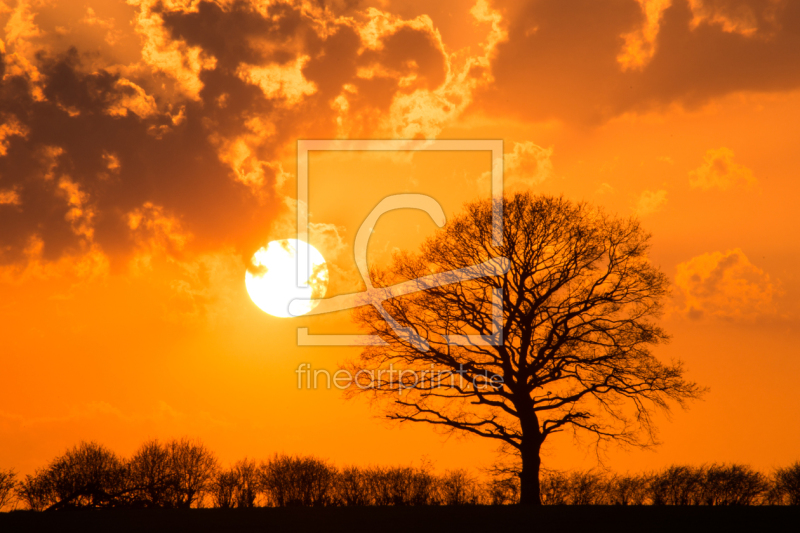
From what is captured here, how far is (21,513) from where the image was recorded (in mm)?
19766

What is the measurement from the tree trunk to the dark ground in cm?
379

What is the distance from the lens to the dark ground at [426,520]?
617 inches

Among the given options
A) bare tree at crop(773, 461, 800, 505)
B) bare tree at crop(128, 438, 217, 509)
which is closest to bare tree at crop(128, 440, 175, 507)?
bare tree at crop(128, 438, 217, 509)

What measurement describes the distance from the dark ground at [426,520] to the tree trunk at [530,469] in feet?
12.4

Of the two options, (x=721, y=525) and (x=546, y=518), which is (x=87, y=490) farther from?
(x=721, y=525)

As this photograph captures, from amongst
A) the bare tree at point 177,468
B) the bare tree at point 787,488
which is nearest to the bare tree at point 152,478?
the bare tree at point 177,468

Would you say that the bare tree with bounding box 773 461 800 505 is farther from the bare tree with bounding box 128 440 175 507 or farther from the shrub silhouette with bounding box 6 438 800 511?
the bare tree with bounding box 128 440 175 507

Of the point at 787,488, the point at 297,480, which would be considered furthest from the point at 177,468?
the point at 787,488

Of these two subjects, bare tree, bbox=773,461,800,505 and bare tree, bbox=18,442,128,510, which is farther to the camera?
bare tree, bbox=773,461,800,505

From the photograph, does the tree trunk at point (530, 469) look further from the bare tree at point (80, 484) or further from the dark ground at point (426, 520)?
the bare tree at point (80, 484)

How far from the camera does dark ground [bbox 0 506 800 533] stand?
1567cm

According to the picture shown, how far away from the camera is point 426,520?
17062 mm

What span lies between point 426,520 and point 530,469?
7.18 metres

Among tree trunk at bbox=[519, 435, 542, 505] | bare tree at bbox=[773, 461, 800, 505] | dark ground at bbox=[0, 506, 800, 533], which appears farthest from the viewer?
bare tree at bbox=[773, 461, 800, 505]
